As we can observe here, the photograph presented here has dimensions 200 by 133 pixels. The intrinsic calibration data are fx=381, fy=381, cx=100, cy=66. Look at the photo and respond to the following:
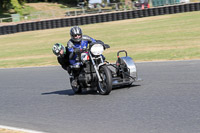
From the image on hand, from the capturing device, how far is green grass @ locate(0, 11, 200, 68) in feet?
48.3

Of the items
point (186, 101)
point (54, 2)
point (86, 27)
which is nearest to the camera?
point (186, 101)

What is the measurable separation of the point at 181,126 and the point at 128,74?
2.95 metres

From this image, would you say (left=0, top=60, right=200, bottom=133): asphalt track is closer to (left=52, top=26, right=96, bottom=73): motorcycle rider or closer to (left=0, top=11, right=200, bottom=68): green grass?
(left=52, top=26, right=96, bottom=73): motorcycle rider

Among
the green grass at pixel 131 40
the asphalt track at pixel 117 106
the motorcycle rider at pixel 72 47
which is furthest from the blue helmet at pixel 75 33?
the green grass at pixel 131 40

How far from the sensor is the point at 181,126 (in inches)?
180

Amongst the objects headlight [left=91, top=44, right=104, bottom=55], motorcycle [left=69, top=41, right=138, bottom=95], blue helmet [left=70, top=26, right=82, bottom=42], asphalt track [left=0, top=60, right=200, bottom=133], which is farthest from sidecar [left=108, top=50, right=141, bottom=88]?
blue helmet [left=70, top=26, right=82, bottom=42]

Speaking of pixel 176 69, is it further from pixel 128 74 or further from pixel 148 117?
pixel 148 117

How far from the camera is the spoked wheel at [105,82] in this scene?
676 centimetres

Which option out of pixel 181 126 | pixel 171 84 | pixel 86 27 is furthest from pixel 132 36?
pixel 181 126

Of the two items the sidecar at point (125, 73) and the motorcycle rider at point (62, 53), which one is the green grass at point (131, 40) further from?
the motorcycle rider at point (62, 53)

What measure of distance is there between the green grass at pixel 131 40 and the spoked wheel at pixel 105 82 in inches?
211

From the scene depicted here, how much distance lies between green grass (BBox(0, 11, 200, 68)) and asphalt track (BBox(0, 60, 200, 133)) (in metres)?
4.23

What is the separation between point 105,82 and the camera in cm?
700

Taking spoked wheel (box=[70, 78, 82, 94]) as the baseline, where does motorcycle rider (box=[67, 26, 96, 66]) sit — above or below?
above
